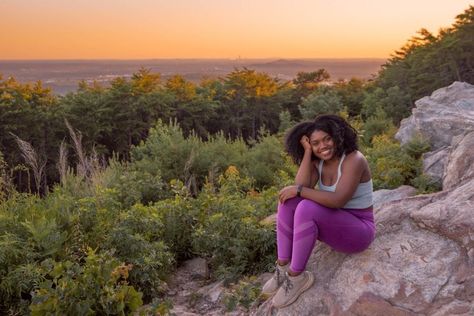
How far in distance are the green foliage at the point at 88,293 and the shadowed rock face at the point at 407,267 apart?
1041 mm

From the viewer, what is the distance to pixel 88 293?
3744 millimetres

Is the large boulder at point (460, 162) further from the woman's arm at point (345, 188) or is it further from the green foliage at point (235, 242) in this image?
the woman's arm at point (345, 188)

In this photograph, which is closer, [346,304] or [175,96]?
[346,304]

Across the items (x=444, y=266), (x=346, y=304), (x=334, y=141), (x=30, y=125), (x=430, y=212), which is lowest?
(x=30, y=125)

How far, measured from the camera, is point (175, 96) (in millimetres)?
28312

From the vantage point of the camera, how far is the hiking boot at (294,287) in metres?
3.27

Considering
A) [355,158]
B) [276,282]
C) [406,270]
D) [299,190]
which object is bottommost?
[276,282]

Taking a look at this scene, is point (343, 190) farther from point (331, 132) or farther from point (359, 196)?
point (331, 132)

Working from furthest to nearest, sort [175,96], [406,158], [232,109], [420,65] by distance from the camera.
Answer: [232,109]
[175,96]
[420,65]
[406,158]

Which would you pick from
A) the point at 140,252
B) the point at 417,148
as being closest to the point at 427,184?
the point at 417,148

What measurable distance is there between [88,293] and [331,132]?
2106 mm

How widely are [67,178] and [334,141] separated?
4438 mm

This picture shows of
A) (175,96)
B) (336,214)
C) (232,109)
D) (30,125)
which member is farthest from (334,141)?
(232,109)

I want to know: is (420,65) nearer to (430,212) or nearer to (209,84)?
(209,84)
